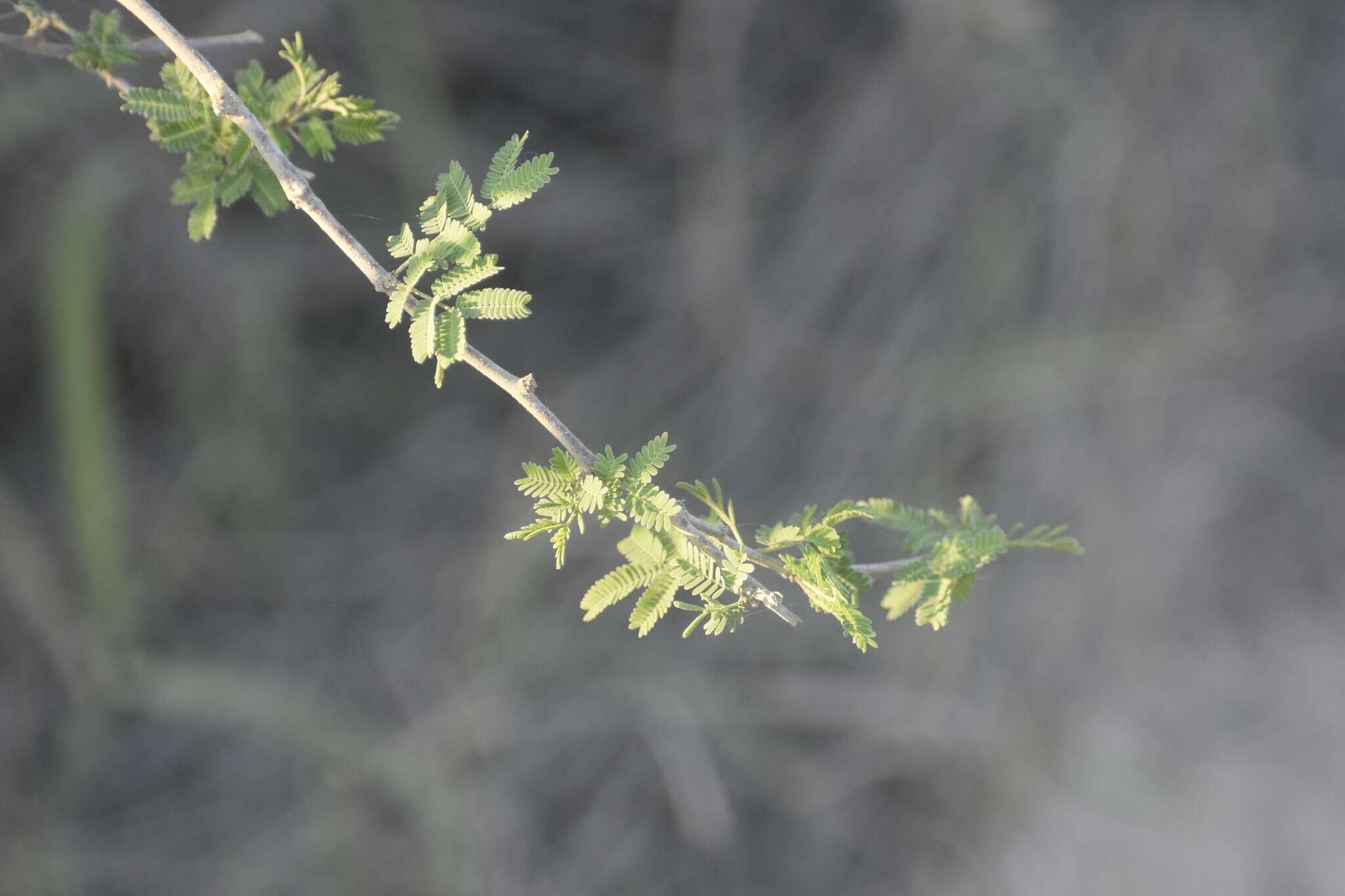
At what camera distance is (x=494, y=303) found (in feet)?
1.15

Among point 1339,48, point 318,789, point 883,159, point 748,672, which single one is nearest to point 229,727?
point 318,789

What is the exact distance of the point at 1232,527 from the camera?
62.1 inches

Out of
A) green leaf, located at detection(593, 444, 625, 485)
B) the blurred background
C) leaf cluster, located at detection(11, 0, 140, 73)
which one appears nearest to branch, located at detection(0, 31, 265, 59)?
leaf cluster, located at detection(11, 0, 140, 73)

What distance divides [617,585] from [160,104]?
265 mm

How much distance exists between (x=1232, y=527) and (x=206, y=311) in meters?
1.52

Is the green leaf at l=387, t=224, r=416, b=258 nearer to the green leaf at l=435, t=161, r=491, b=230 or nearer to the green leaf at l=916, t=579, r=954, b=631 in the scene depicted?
the green leaf at l=435, t=161, r=491, b=230

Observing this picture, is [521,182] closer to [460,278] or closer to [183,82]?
[460,278]

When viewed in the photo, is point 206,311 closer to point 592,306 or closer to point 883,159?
point 592,306

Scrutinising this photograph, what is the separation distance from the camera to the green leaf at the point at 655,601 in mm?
375

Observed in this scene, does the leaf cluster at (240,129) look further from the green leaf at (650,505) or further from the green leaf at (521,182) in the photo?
the green leaf at (650,505)

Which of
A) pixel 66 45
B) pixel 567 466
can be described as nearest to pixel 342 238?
pixel 567 466

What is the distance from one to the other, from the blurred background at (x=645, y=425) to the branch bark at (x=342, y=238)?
33.0 inches

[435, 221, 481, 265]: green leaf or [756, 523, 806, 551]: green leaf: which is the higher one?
[435, 221, 481, 265]: green leaf

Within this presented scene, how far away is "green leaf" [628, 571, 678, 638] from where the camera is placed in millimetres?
375
